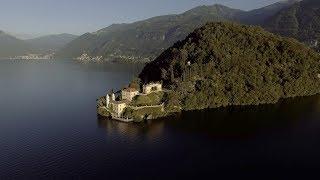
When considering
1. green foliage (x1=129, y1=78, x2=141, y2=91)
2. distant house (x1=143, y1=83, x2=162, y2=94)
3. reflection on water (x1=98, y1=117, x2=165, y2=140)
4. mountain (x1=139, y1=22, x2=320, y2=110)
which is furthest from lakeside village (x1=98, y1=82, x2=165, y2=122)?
mountain (x1=139, y1=22, x2=320, y2=110)

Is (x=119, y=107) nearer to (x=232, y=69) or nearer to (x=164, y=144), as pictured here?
(x=164, y=144)

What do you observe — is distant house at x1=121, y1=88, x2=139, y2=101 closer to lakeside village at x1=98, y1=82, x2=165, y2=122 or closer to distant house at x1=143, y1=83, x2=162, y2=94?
lakeside village at x1=98, y1=82, x2=165, y2=122

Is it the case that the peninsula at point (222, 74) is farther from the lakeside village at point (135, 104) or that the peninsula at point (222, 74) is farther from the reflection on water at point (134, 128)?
the reflection on water at point (134, 128)

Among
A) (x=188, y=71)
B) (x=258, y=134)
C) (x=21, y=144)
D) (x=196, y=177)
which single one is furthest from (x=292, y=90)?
(x=21, y=144)

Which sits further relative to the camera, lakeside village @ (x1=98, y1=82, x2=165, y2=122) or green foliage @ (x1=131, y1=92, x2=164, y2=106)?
green foliage @ (x1=131, y1=92, x2=164, y2=106)

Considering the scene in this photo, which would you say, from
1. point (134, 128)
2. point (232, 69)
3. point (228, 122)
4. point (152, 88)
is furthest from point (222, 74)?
point (134, 128)

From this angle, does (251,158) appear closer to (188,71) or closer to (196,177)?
(196,177)

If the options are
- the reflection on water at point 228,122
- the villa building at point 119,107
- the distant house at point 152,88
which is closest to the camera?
the reflection on water at point 228,122

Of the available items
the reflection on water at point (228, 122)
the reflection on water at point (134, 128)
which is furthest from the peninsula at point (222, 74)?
the reflection on water at point (228, 122)
